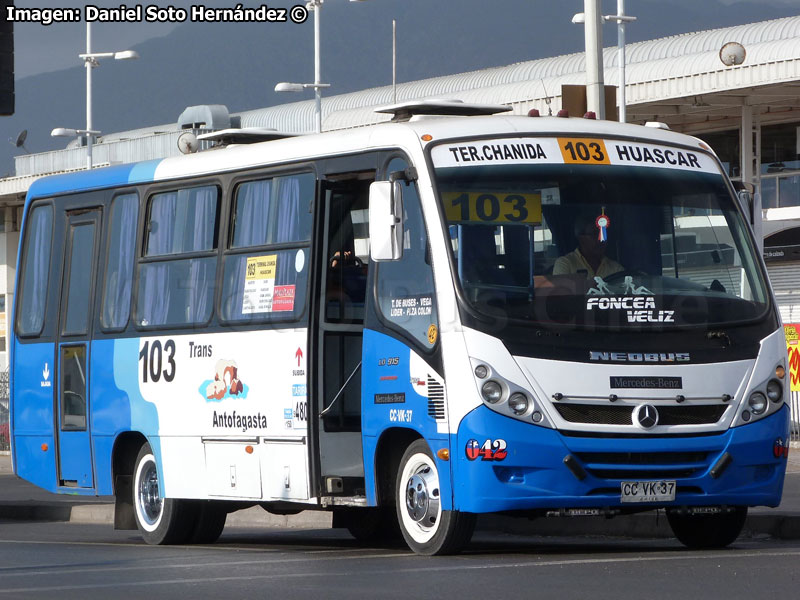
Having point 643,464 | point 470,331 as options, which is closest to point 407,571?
point 470,331

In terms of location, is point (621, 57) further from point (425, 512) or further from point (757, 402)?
point (425, 512)

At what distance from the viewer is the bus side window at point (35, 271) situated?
55.0ft

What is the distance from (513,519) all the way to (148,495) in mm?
3109

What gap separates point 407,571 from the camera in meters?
10.9

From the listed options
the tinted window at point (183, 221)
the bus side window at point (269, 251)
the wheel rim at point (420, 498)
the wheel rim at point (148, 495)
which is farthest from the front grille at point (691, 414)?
the wheel rim at point (148, 495)

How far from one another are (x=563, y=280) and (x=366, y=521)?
415 cm

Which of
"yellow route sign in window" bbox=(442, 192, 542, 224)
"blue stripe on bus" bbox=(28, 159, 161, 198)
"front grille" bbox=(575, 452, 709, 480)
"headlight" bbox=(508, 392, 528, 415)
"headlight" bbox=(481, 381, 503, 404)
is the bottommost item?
"front grille" bbox=(575, 452, 709, 480)

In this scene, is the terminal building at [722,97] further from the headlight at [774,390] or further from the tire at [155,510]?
the headlight at [774,390]

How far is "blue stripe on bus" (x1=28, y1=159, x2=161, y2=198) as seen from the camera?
51.3ft

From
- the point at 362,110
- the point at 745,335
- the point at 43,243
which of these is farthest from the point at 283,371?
the point at 362,110

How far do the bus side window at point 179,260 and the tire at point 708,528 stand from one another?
159 inches

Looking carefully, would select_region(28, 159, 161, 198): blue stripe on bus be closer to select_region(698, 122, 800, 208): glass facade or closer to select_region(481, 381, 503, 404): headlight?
select_region(481, 381, 503, 404): headlight

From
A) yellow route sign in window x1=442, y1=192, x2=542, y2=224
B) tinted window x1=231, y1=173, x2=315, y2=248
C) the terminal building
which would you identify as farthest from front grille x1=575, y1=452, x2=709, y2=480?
the terminal building

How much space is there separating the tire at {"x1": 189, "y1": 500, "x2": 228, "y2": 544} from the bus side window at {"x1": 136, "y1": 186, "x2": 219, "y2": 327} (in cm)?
158
